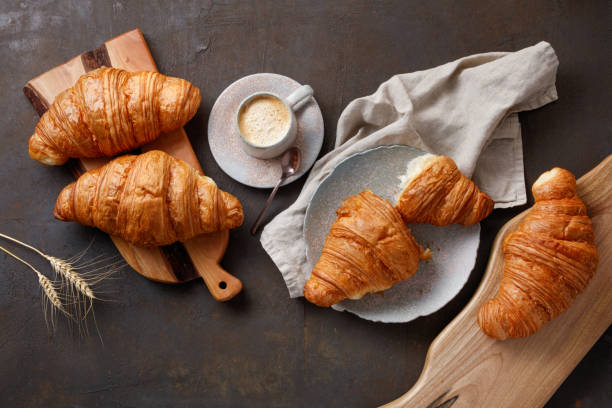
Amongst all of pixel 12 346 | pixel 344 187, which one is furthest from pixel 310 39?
pixel 12 346

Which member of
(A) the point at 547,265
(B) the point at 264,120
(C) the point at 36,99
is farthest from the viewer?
(C) the point at 36,99

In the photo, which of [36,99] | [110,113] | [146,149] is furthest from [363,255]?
[36,99]

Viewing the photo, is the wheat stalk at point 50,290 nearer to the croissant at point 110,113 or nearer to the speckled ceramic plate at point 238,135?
the croissant at point 110,113

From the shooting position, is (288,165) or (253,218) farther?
(253,218)

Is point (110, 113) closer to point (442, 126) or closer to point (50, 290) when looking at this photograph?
point (50, 290)

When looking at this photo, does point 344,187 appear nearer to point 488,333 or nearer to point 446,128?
point 446,128
